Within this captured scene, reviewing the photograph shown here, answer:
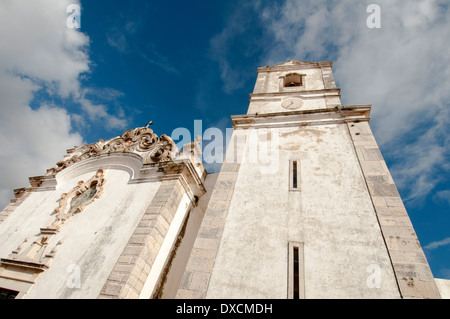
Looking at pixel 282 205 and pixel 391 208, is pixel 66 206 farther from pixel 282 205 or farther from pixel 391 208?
pixel 391 208

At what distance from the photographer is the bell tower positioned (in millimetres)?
5039

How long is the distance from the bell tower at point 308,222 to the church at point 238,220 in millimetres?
27

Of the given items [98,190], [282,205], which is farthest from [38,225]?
[282,205]

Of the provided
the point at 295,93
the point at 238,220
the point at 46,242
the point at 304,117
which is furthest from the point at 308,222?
the point at 46,242

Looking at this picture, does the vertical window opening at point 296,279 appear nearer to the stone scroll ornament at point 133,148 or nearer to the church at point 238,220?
the church at point 238,220

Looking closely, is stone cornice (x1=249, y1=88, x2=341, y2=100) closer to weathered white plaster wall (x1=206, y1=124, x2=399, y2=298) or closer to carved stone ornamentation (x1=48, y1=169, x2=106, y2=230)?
weathered white plaster wall (x1=206, y1=124, x2=399, y2=298)

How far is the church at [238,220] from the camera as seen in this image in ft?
17.2

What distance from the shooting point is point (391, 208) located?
19.3 feet

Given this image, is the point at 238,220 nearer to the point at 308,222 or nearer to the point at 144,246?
the point at 308,222

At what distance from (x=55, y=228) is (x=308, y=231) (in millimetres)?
8072

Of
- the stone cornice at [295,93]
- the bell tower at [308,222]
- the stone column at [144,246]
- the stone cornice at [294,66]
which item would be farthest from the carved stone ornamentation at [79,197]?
the stone cornice at [294,66]

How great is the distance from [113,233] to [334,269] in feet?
19.9

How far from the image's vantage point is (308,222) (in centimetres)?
614

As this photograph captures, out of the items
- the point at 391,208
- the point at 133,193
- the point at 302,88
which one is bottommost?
the point at 391,208
